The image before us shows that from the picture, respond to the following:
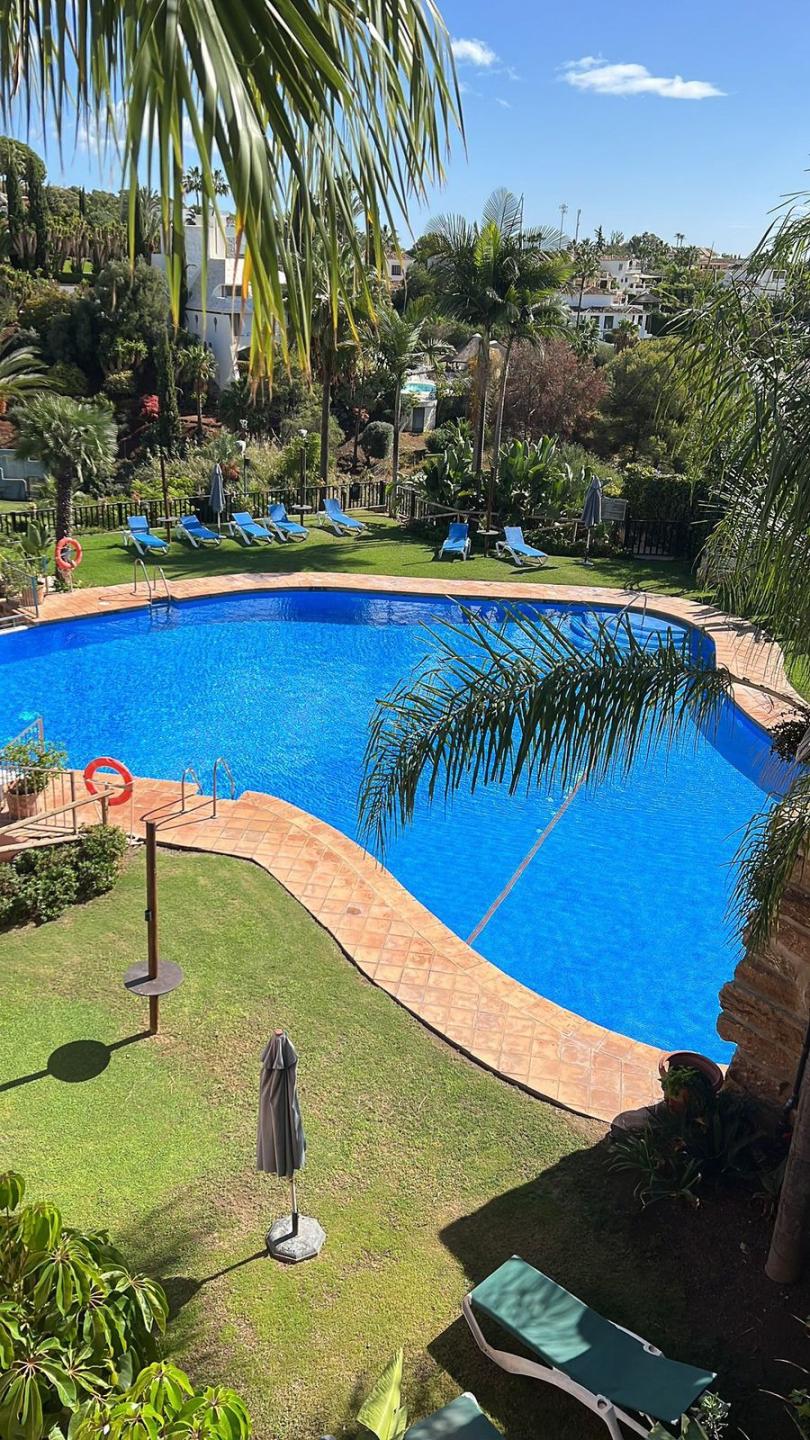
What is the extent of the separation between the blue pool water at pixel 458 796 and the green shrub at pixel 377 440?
2267 cm

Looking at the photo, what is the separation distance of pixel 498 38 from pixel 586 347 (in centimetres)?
4980

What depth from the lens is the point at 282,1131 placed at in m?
5.88

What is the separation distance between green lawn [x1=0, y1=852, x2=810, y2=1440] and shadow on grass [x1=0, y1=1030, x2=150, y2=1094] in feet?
0.07

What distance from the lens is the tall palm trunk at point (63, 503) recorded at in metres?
19.9

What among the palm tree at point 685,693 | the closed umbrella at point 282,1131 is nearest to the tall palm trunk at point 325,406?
the palm tree at point 685,693

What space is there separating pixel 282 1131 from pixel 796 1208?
297cm

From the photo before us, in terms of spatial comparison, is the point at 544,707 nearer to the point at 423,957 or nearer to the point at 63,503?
the point at 423,957

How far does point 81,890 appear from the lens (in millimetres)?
9859

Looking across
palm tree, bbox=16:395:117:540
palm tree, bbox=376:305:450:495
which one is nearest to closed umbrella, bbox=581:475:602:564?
palm tree, bbox=376:305:450:495

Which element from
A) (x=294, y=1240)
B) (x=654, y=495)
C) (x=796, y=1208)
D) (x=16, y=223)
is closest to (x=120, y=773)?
(x=294, y=1240)

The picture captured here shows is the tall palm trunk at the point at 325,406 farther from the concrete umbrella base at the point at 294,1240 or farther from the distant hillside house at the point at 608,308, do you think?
the distant hillside house at the point at 608,308

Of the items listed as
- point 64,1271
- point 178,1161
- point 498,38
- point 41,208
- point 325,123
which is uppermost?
point 41,208

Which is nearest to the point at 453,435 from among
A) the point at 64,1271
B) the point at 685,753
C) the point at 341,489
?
the point at 341,489

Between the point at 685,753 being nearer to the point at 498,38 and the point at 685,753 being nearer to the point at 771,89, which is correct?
the point at 771,89
